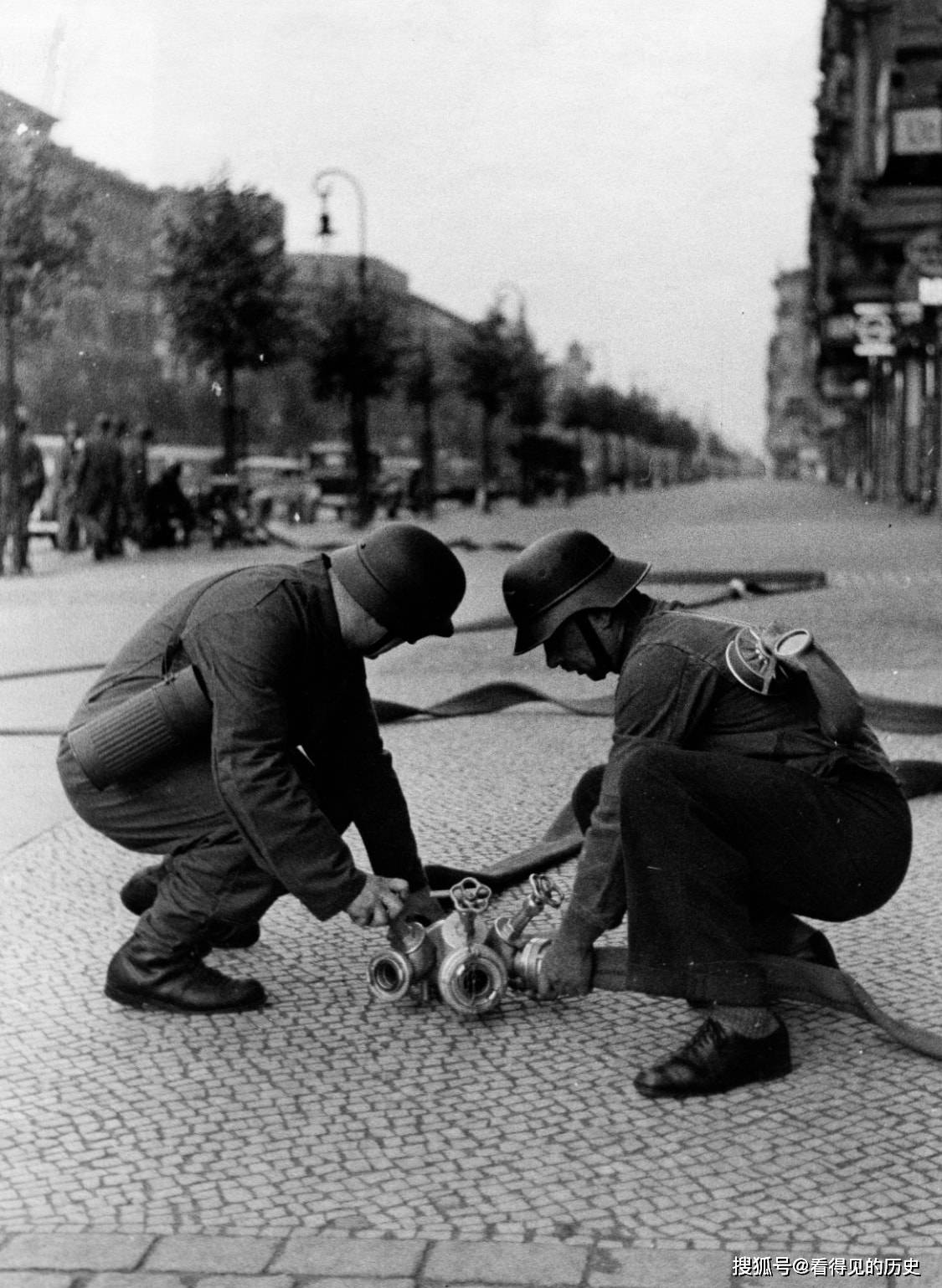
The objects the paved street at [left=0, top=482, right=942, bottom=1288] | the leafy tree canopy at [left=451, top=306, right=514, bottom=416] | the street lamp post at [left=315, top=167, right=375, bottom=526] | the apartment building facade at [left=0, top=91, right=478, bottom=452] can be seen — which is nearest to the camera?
the paved street at [left=0, top=482, right=942, bottom=1288]

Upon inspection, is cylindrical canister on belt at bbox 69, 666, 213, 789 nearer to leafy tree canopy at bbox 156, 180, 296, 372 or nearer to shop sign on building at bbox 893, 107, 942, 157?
leafy tree canopy at bbox 156, 180, 296, 372

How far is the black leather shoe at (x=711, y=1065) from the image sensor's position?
3.92m

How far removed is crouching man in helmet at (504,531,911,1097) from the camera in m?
3.84

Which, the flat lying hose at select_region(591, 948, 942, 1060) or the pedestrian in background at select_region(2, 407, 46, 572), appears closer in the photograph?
the flat lying hose at select_region(591, 948, 942, 1060)

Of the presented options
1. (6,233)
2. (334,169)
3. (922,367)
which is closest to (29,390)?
(922,367)

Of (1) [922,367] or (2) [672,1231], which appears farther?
(1) [922,367]

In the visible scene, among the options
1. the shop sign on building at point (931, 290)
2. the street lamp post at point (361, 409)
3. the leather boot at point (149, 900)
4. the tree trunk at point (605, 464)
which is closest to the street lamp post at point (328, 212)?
the street lamp post at point (361, 409)

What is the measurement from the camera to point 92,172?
23719mm

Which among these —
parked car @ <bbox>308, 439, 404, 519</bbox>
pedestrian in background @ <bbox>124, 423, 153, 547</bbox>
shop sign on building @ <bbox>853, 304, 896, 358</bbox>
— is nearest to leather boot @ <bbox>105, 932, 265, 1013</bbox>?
pedestrian in background @ <bbox>124, 423, 153, 547</bbox>

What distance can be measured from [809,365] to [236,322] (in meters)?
95.1

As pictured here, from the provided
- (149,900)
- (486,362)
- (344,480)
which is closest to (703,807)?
(149,900)

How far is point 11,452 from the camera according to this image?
22031 millimetres

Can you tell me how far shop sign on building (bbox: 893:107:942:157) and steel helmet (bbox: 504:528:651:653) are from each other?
37.0 meters

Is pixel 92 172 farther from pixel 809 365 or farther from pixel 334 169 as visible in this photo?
pixel 809 365
